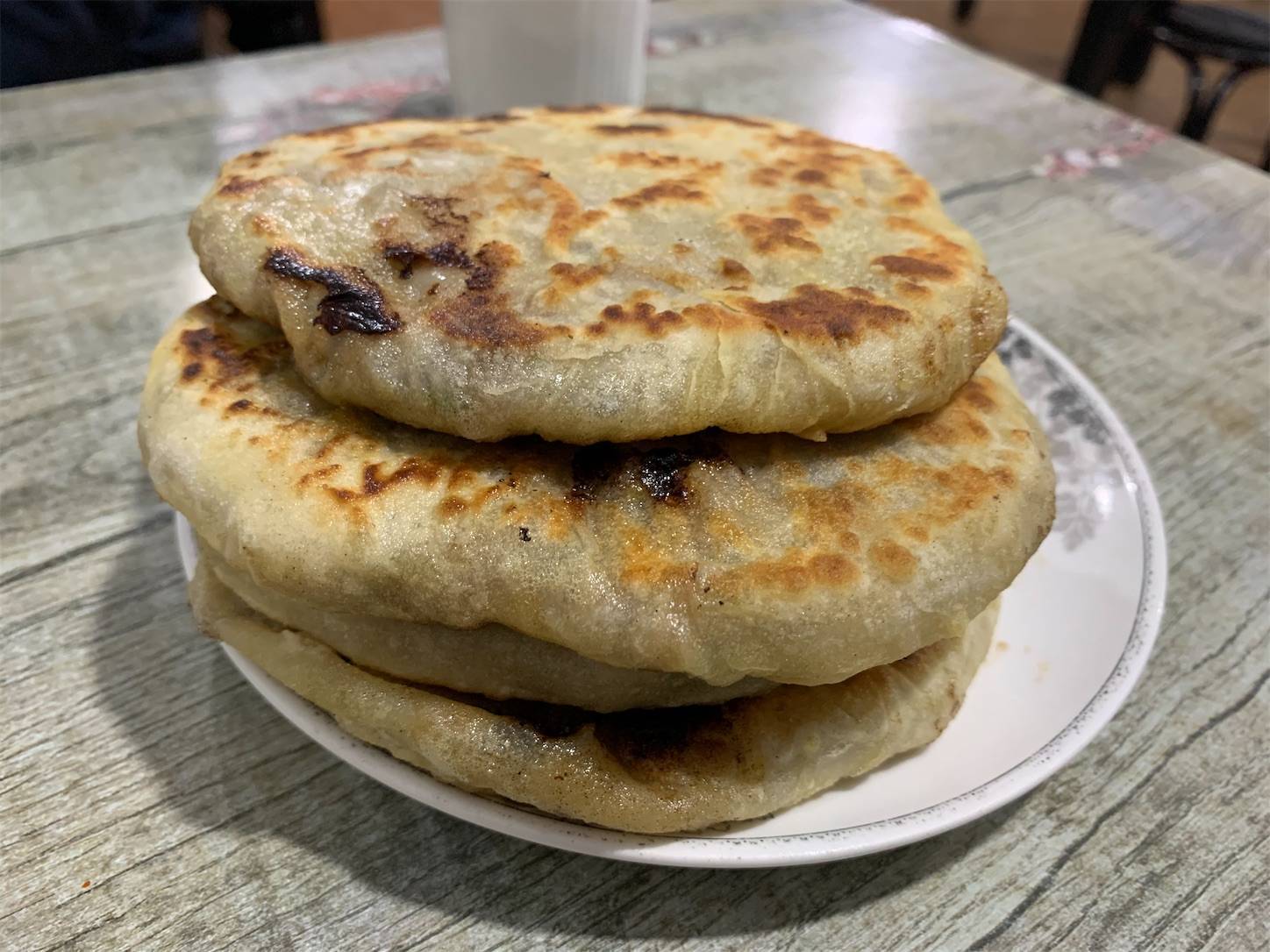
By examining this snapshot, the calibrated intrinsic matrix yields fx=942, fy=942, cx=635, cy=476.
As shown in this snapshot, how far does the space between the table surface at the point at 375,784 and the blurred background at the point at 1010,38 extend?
1105 millimetres

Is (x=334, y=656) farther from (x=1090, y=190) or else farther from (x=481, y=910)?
(x=1090, y=190)

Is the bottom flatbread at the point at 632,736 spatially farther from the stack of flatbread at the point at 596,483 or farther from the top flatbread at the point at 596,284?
the top flatbread at the point at 596,284

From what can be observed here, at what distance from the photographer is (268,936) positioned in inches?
41.2

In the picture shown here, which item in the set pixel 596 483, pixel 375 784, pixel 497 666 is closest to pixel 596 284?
pixel 596 483

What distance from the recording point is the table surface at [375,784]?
1094mm

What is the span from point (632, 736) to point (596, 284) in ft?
1.73

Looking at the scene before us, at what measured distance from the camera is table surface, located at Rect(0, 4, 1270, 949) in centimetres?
109

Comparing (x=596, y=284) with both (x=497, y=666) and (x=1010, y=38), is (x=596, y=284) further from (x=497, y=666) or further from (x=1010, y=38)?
(x=1010, y=38)

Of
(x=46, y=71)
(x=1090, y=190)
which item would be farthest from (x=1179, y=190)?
(x=46, y=71)

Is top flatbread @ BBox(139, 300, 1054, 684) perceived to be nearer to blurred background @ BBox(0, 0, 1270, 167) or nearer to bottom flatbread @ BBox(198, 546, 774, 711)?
bottom flatbread @ BBox(198, 546, 774, 711)

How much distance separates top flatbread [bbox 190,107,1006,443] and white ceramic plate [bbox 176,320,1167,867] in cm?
40

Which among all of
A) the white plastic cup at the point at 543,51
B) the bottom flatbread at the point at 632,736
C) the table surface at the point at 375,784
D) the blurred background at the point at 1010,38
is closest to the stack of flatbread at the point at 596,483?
the bottom flatbread at the point at 632,736

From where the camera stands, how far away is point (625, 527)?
1013 millimetres

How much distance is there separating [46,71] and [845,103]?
2.97m
